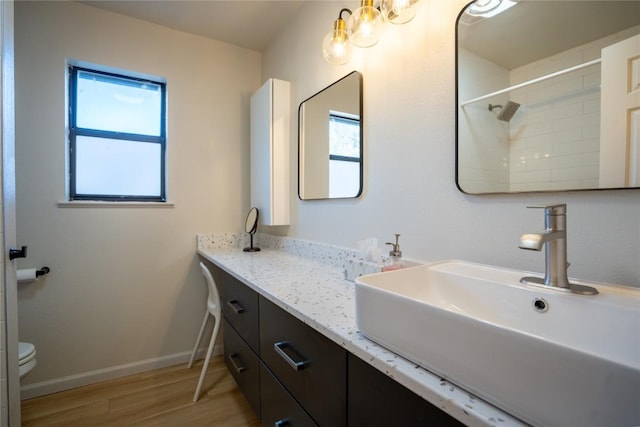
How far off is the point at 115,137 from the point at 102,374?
5.36ft

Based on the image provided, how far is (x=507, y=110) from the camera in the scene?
34.9 inches

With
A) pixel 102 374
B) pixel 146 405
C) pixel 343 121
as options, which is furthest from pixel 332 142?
pixel 102 374

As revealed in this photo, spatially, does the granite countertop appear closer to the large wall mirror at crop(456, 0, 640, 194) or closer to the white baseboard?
the large wall mirror at crop(456, 0, 640, 194)

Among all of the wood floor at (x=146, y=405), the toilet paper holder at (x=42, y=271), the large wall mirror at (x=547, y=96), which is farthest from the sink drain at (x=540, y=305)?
the toilet paper holder at (x=42, y=271)

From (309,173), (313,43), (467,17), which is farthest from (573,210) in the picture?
(313,43)

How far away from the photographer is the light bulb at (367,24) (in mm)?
1197

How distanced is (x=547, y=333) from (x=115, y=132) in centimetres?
257

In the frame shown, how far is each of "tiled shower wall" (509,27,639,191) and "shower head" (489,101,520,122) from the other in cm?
1

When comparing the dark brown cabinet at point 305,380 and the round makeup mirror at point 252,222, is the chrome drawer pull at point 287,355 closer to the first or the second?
the dark brown cabinet at point 305,380

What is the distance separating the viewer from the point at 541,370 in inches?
15.4

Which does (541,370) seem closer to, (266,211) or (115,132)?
(266,211)

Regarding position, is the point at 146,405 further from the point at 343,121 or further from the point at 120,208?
the point at 343,121

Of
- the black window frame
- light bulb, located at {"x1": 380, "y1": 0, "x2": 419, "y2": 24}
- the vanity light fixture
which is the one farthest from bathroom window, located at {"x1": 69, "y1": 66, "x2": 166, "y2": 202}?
light bulb, located at {"x1": 380, "y1": 0, "x2": 419, "y2": 24}

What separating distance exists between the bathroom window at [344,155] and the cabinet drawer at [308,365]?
716 mm
